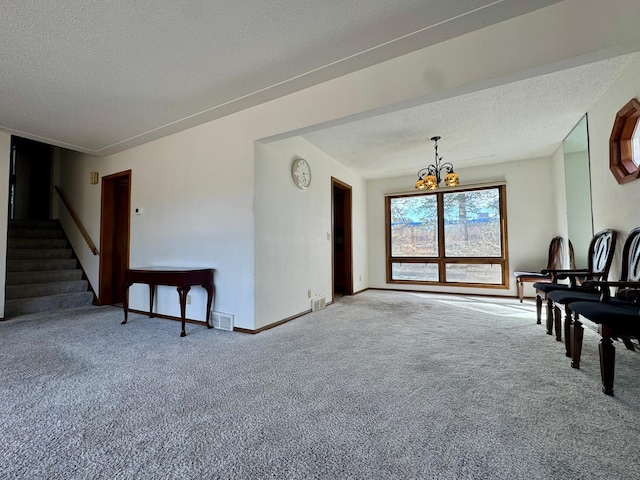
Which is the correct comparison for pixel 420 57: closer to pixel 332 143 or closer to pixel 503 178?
pixel 332 143

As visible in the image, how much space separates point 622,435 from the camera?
52.1 inches

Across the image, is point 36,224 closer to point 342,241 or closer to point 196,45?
point 196,45

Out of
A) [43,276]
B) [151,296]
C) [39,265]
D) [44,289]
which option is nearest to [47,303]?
[44,289]

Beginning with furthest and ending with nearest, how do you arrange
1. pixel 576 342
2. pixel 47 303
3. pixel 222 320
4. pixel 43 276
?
pixel 43 276
pixel 47 303
pixel 222 320
pixel 576 342

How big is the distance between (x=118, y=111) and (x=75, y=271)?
Result: 3063mm

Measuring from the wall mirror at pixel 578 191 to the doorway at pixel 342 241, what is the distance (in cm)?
327

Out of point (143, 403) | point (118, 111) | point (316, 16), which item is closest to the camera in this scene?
point (143, 403)

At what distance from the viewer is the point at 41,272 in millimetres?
4336

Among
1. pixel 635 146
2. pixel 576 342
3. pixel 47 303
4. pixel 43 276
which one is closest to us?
pixel 576 342

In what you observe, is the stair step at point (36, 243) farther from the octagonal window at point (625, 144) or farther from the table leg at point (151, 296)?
the octagonal window at point (625, 144)

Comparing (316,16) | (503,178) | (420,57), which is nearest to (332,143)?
(420,57)

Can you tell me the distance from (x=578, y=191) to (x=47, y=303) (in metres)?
7.50

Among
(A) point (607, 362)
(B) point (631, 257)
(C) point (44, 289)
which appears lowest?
(A) point (607, 362)

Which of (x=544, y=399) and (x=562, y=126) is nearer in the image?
(x=544, y=399)
